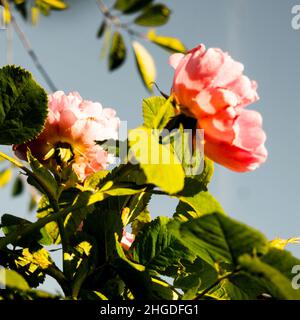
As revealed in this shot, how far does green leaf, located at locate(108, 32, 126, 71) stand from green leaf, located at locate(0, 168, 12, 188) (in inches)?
12.5

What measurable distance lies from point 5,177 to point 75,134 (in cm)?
16

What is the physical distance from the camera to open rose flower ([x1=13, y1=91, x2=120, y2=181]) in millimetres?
764

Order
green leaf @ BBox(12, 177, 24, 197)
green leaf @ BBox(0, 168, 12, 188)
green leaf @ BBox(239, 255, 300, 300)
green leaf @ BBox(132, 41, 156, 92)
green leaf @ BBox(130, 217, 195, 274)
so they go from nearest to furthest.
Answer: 1. green leaf @ BBox(239, 255, 300, 300)
2. green leaf @ BBox(132, 41, 156, 92)
3. green leaf @ BBox(130, 217, 195, 274)
4. green leaf @ BBox(0, 168, 12, 188)
5. green leaf @ BBox(12, 177, 24, 197)

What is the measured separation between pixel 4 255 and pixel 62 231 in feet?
0.36

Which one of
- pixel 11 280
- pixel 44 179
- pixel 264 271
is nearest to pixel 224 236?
pixel 264 271

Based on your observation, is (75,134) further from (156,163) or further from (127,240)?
(156,163)

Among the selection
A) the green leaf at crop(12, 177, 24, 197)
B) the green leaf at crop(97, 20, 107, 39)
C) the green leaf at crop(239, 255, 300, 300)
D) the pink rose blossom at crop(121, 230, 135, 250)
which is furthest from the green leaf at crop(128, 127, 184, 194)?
the green leaf at crop(12, 177, 24, 197)

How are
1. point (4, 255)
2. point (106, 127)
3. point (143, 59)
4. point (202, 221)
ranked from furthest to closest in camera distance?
point (106, 127) → point (4, 255) → point (143, 59) → point (202, 221)

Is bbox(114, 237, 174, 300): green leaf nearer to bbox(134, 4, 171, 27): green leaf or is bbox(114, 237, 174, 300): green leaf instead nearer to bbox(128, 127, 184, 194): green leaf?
bbox(128, 127, 184, 194): green leaf

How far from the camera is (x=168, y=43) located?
61 centimetres

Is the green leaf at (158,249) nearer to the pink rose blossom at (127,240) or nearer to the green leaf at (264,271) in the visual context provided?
the pink rose blossom at (127,240)
